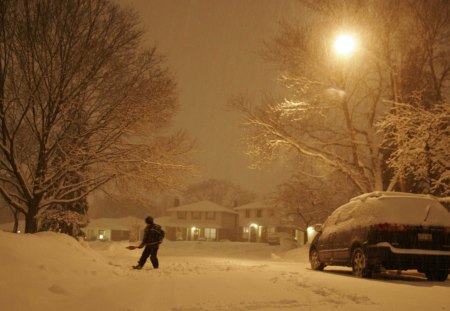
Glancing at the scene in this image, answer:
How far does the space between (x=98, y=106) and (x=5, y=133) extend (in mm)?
2982

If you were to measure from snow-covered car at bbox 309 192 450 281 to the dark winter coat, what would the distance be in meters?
4.76

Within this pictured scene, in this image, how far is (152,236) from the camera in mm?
12773

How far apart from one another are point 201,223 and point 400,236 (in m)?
66.2

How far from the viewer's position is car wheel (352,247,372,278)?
35.1 ft

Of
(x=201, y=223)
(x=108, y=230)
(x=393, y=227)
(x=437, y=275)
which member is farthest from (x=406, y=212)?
(x=108, y=230)

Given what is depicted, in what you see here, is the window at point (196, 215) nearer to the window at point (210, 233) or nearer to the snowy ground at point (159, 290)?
the window at point (210, 233)

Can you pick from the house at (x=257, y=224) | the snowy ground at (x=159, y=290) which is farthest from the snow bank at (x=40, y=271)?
the house at (x=257, y=224)

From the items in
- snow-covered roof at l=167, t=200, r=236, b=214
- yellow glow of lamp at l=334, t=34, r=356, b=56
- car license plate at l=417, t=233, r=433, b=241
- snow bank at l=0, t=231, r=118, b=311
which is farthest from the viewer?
snow-covered roof at l=167, t=200, r=236, b=214

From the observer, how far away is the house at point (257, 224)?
72.9 meters

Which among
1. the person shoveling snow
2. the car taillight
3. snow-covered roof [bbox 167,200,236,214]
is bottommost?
the person shoveling snow

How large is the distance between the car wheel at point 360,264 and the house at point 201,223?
6340 centimetres

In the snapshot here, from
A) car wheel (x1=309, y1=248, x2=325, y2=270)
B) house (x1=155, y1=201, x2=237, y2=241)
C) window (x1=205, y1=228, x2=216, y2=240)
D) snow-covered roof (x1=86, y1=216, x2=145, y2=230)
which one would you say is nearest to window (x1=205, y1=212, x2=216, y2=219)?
house (x1=155, y1=201, x2=237, y2=241)

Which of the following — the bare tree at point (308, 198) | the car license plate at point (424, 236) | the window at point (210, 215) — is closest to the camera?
the car license plate at point (424, 236)

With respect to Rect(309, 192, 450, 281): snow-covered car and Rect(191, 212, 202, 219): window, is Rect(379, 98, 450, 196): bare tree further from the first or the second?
Rect(191, 212, 202, 219): window
